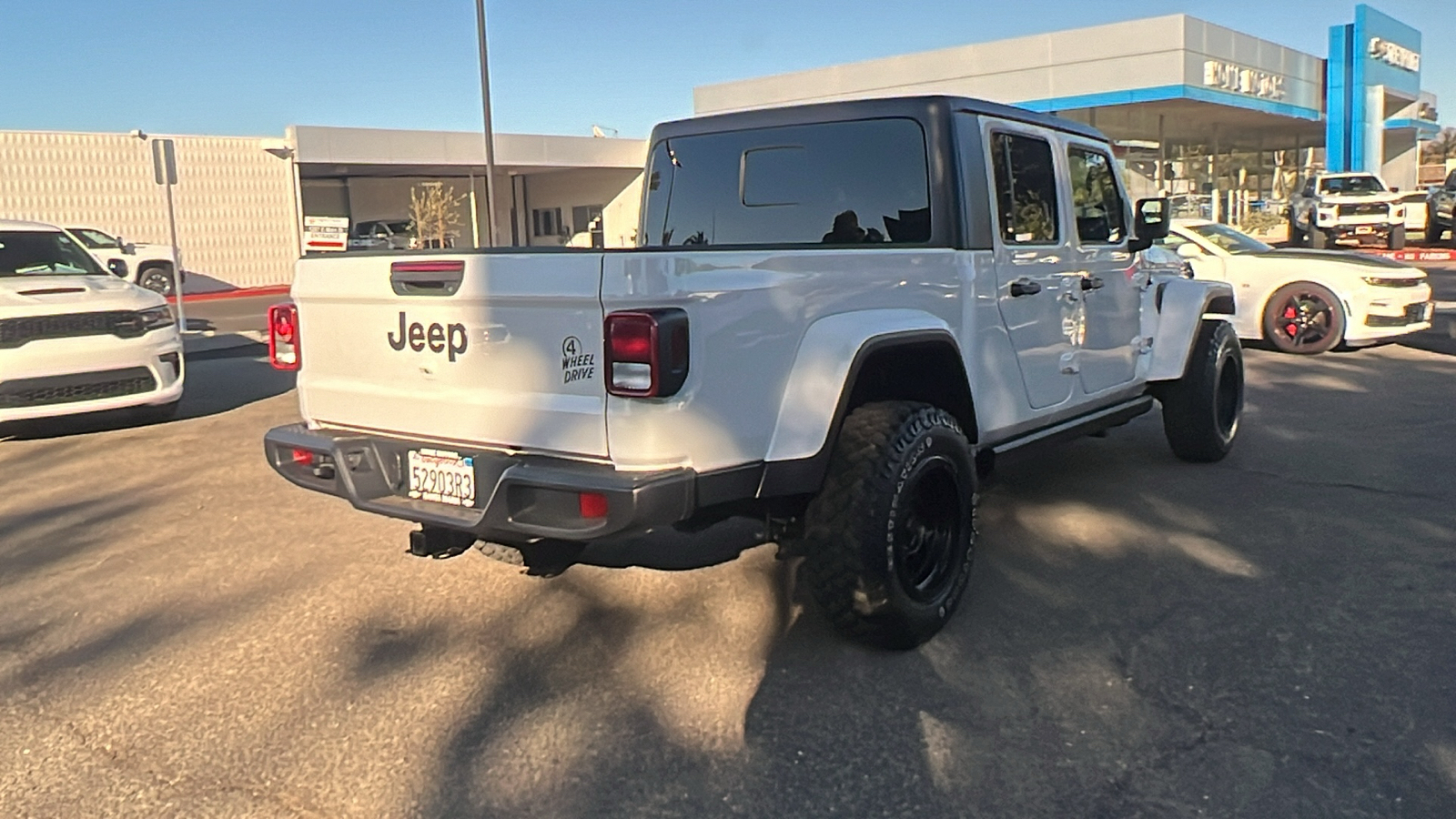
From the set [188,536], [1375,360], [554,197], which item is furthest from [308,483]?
[554,197]

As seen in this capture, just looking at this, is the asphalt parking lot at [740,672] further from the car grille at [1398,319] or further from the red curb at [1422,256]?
the red curb at [1422,256]

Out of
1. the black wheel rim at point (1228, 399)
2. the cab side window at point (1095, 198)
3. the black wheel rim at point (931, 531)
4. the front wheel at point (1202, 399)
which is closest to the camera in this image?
the black wheel rim at point (931, 531)

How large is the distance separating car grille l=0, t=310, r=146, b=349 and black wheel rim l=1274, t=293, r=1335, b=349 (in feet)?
33.9

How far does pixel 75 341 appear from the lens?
8.09 metres

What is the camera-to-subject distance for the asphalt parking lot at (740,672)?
3094mm

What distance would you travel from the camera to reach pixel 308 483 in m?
4.08

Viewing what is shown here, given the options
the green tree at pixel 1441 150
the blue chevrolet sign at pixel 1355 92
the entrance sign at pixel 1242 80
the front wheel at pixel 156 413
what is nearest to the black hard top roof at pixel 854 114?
the front wheel at pixel 156 413

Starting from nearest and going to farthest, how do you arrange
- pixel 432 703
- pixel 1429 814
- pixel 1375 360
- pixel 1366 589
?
pixel 1429 814, pixel 432 703, pixel 1366 589, pixel 1375 360

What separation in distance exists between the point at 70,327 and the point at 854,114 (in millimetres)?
6297

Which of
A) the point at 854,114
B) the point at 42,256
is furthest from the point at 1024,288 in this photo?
the point at 42,256

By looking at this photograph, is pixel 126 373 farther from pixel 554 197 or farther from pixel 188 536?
pixel 554 197

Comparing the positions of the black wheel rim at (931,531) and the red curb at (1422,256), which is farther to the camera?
the red curb at (1422,256)

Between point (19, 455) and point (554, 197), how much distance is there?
3356cm

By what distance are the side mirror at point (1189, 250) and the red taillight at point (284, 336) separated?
382 inches
